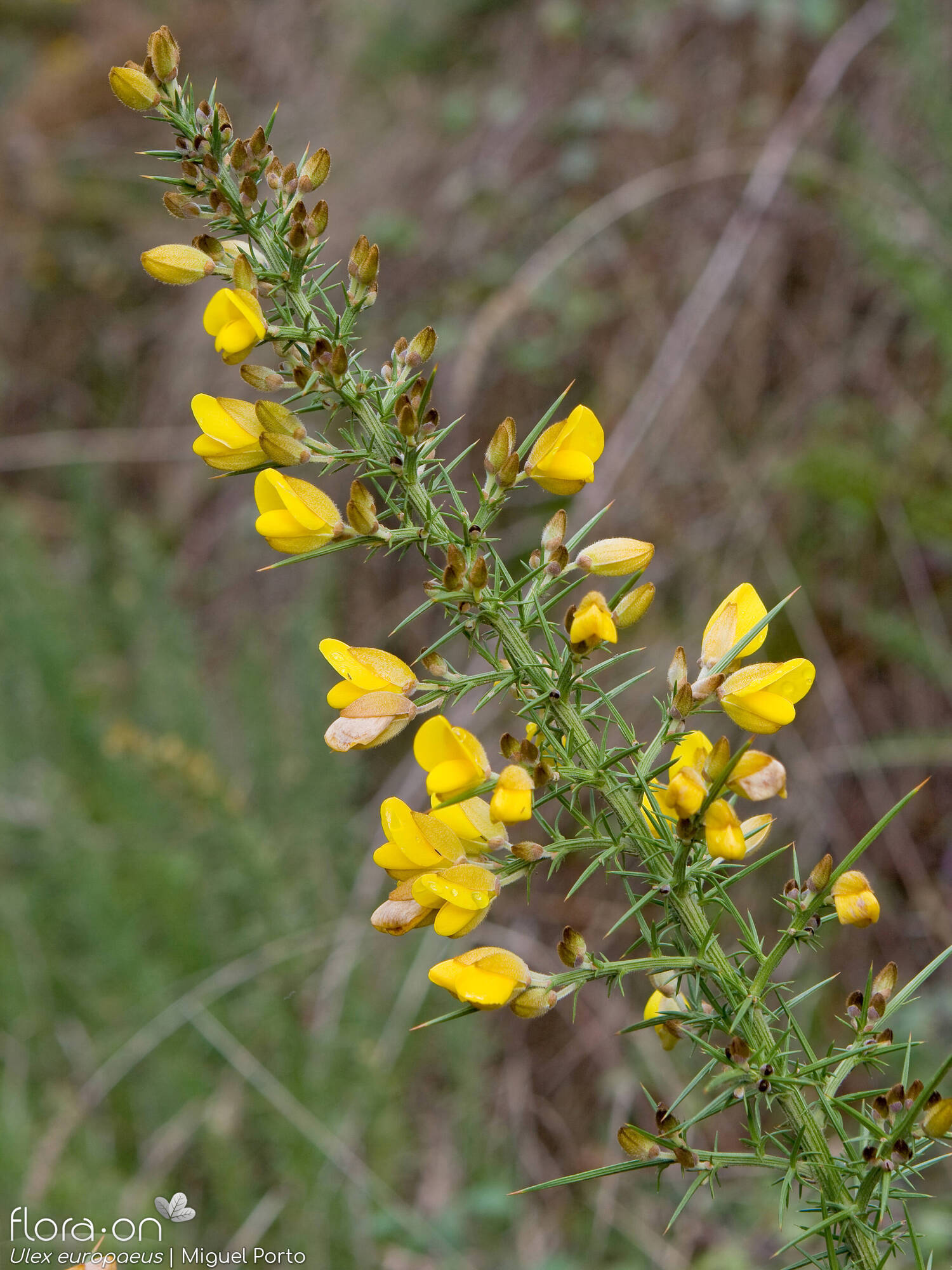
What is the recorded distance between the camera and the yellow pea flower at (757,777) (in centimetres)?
75

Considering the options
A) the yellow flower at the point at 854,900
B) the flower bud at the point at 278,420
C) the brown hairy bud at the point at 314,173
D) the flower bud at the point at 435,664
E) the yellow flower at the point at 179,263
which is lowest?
the yellow flower at the point at 854,900

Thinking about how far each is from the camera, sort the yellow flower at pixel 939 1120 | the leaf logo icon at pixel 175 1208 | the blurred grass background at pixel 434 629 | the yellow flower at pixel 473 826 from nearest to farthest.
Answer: the yellow flower at pixel 939 1120, the yellow flower at pixel 473 826, the leaf logo icon at pixel 175 1208, the blurred grass background at pixel 434 629

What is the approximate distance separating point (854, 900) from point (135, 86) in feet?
2.89

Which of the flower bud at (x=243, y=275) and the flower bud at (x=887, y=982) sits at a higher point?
the flower bud at (x=243, y=275)

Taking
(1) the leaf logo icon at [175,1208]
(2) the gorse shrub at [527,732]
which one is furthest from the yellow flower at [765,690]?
(1) the leaf logo icon at [175,1208]

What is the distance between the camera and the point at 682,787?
72 cm

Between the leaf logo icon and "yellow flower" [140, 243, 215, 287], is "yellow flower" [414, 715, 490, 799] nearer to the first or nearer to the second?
"yellow flower" [140, 243, 215, 287]

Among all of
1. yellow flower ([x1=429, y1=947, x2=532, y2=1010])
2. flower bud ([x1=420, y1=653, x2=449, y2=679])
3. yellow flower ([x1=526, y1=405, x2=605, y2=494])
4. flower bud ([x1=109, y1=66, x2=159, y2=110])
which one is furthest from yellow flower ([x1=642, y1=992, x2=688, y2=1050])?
flower bud ([x1=109, y1=66, x2=159, y2=110])

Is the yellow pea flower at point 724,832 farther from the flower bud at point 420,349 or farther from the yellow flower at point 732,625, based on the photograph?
the flower bud at point 420,349

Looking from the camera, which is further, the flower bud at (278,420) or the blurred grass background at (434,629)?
the blurred grass background at (434,629)

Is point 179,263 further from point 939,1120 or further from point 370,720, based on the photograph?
point 939,1120

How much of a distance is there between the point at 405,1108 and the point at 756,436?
7.75 ft

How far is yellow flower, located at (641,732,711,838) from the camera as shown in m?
0.72

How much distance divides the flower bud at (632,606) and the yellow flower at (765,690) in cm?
10
